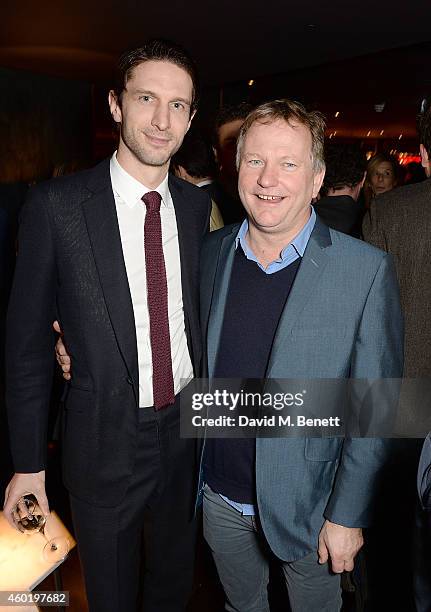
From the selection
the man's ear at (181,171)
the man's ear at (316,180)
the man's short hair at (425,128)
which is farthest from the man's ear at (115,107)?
the man's ear at (181,171)

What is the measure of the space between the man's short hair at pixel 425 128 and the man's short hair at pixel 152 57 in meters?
0.89

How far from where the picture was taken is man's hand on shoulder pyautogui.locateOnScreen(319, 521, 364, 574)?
4.83ft

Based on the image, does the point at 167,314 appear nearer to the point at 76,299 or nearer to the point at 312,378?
the point at 76,299

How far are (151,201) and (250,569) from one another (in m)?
1.25

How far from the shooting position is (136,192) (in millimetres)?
A: 1622

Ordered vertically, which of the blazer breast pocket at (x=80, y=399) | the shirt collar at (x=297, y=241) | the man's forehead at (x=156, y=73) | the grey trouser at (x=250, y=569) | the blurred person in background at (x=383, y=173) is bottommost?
the grey trouser at (x=250, y=569)

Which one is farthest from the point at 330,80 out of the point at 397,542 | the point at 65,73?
the point at 397,542

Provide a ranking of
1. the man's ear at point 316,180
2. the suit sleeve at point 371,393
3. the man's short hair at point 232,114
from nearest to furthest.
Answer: the suit sleeve at point 371,393, the man's ear at point 316,180, the man's short hair at point 232,114

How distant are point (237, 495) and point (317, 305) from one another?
0.64 meters

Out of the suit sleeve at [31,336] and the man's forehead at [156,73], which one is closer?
the suit sleeve at [31,336]

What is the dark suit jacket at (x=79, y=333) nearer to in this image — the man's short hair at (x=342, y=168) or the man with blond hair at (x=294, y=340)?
the man with blond hair at (x=294, y=340)

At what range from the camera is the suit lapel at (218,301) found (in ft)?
5.20

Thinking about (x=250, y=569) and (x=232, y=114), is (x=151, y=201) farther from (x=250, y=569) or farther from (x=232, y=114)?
(x=232, y=114)

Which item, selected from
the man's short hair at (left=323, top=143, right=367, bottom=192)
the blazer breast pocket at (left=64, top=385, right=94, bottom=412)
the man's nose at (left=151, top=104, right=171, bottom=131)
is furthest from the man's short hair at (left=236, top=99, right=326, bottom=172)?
the man's short hair at (left=323, top=143, right=367, bottom=192)
